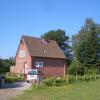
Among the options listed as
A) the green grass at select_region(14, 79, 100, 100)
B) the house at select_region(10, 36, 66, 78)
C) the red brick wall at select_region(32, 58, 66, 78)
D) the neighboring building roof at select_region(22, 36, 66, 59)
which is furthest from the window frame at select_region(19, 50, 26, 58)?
the green grass at select_region(14, 79, 100, 100)

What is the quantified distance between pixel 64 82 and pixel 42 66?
21313mm

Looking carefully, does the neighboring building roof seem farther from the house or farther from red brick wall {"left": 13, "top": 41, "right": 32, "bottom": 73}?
red brick wall {"left": 13, "top": 41, "right": 32, "bottom": 73}

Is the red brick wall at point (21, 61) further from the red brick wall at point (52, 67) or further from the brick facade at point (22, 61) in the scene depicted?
the red brick wall at point (52, 67)

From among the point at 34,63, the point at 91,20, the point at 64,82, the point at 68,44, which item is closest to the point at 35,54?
the point at 34,63

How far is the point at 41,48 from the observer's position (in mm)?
56625

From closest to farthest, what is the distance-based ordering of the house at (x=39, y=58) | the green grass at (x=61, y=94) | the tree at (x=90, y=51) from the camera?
the green grass at (x=61, y=94) < the house at (x=39, y=58) < the tree at (x=90, y=51)

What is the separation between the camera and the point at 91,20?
78.2 meters

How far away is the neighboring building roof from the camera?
2140 inches

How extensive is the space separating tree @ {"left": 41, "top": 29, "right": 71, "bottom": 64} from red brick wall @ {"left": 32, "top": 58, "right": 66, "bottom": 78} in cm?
3021

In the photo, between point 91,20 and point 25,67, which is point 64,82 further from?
point 91,20

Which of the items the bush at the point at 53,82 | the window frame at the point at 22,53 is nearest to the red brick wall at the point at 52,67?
the window frame at the point at 22,53

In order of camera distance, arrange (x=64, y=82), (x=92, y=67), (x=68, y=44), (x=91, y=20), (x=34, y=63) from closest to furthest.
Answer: (x=64, y=82)
(x=34, y=63)
(x=92, y=67)
(x=91, y=20)
(x=68, y=44)

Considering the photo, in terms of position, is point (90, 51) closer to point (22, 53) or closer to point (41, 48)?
point (41, 48)

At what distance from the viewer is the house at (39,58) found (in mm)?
53750
